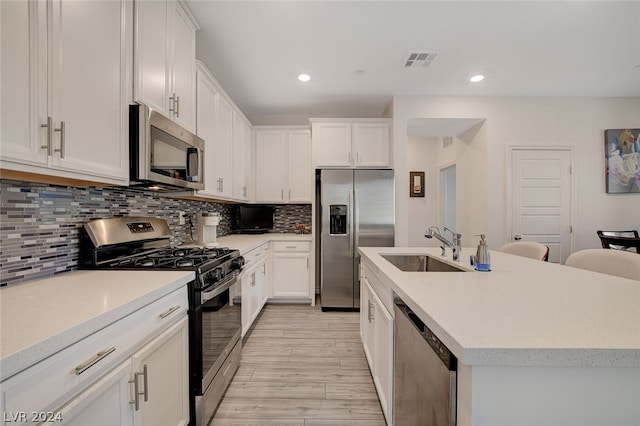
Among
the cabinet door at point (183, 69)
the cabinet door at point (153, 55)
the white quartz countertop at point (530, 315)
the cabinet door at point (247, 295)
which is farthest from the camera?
the cabinet door at point (247, 295)

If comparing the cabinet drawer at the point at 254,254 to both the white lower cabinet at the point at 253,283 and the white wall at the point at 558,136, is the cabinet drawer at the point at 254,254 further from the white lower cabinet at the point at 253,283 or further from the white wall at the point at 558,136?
the white wall at the point at 558,136

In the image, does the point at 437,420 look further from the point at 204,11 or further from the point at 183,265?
the point at 204,11

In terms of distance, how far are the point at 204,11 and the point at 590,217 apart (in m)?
5.03

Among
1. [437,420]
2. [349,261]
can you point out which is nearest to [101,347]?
[437,420]

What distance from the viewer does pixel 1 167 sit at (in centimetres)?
86

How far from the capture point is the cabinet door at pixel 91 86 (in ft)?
3.41

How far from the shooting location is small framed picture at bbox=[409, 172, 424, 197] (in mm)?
5684

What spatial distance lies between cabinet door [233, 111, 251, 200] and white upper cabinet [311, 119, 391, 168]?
92 cm

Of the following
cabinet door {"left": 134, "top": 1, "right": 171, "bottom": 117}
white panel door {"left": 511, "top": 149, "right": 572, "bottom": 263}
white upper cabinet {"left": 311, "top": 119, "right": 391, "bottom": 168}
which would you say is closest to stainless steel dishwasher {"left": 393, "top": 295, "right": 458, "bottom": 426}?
cabinet door {"left": 134, "top": 1, "right": 171, "bottom": 117}

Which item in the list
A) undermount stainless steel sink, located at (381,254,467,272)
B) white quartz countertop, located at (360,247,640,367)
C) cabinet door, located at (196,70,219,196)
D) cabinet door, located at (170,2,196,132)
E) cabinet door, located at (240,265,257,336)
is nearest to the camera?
white quartz countertop, located at (360,247,640,367)

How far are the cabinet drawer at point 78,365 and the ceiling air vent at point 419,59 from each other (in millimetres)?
2945

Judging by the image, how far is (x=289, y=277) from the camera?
3.58 meters

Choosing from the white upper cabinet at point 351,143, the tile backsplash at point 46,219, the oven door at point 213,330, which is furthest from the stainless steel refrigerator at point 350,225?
the tile backsplash at point 46,219

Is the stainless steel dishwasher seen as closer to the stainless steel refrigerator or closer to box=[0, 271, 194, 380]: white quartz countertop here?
box=[0, 271, 194, 380]: white quartz countertop
